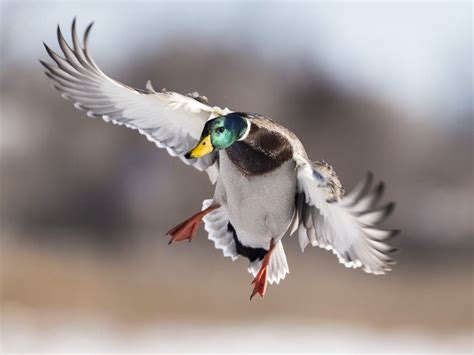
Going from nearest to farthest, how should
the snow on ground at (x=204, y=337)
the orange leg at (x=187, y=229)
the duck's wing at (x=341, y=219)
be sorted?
the duck's wing at (x=341, y=219)
the orange leg at (x=187, y=229)
the snow on ground at (x=204, y=337)

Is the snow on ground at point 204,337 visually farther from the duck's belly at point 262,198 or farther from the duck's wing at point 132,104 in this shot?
the duck's belly at point 262,198

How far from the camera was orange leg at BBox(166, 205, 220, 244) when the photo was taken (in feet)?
10.7

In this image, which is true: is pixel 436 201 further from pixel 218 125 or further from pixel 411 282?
pixel 218 125

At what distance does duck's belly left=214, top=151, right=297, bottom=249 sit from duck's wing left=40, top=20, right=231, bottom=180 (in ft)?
0.90

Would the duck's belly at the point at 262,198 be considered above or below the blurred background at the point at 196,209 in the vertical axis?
below

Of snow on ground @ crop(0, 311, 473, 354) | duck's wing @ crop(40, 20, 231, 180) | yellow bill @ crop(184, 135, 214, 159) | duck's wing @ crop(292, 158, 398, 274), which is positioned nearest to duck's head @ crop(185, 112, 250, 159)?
yellow bill @ crop(184, 135, 214, 159)

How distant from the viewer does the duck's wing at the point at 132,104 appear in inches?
145

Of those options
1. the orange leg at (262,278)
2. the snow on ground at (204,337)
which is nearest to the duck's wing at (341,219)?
the orange leg at (262,278)

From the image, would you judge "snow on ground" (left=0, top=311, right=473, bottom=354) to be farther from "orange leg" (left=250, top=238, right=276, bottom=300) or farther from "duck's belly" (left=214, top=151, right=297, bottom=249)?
"orange leg" (left=250, top=238, right=276, bottom=300)

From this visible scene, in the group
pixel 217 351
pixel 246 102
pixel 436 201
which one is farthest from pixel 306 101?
pixel 217 351

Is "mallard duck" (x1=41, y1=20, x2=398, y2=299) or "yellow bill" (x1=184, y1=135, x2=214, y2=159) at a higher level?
"mallard duck" (x1=41, y1=20, x2=398, y2=299)

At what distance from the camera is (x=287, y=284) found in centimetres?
1191

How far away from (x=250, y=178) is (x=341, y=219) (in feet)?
1.04

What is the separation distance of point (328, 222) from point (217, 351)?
22.3ft
